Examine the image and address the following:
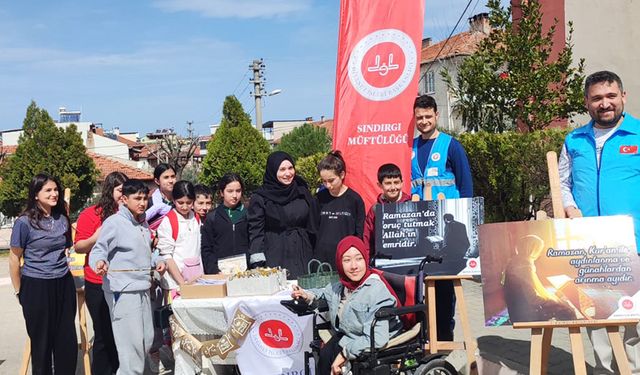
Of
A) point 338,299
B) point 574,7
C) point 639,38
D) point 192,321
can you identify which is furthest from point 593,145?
point 639,38

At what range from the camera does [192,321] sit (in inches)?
189

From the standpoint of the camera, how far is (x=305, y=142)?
45625 millimetres

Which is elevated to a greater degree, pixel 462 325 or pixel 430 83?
pixel 430 83

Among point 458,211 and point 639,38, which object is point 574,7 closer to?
point 639,38

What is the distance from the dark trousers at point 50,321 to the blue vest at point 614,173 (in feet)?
13.0

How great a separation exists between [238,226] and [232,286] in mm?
808

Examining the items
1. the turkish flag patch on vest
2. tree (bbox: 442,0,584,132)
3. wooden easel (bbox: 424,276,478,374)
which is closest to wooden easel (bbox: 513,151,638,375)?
wooden easel (bbox: 424,276,478,374)

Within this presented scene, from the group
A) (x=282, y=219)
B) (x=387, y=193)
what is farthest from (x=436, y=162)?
(x=282, y=219)

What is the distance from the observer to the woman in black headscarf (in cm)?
511

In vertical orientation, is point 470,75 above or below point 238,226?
above

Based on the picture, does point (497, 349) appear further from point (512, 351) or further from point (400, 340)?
point (400, 340)

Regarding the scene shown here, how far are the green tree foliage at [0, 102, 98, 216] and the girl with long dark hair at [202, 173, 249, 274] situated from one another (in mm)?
21682

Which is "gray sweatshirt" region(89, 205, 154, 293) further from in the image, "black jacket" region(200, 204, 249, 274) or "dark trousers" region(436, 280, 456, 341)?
"dark trousers" region(436, 280, 456, 341)

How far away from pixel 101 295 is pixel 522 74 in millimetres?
8115
